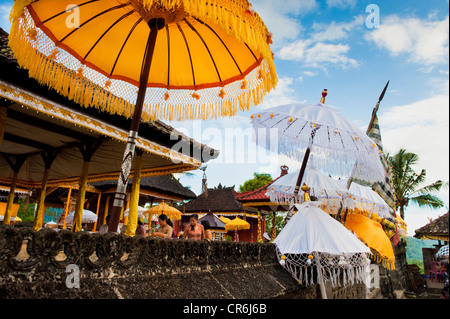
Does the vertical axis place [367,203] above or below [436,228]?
below

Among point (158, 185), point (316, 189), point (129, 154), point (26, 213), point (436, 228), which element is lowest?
point (129, 154)

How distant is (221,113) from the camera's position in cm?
361

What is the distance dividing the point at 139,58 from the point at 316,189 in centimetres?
385

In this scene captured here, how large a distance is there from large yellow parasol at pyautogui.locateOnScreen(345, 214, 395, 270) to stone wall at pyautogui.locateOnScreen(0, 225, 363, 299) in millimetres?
3632

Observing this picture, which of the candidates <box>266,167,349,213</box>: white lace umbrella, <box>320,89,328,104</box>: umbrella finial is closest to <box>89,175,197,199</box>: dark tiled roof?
<box>266,167,349,213</box>: white lace umbrella

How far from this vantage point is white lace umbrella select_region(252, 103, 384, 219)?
462 centimetres

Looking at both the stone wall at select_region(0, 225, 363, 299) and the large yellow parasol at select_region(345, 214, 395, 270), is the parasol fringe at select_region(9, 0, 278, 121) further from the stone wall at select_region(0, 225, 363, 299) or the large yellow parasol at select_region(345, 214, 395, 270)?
the large yellow parasol at select_region(345, 214, 395, 270)

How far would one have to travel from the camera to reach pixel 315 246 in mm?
3119

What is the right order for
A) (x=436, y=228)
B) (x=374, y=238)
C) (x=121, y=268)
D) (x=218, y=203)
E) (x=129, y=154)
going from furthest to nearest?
(x=218, y=203) → (x=436, y=228) → (x=374, y=238) → (x=129, y=154) → (x=121, y=268)

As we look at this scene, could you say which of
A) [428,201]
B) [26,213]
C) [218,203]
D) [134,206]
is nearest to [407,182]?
[428,201]

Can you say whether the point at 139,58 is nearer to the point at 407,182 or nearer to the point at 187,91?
the point at 187,91

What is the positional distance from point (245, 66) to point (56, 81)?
224 cm

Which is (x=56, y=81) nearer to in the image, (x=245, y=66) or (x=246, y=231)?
(x=245, y=66)

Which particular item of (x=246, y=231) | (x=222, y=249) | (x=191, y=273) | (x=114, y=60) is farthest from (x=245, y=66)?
(x=246, y=231)
